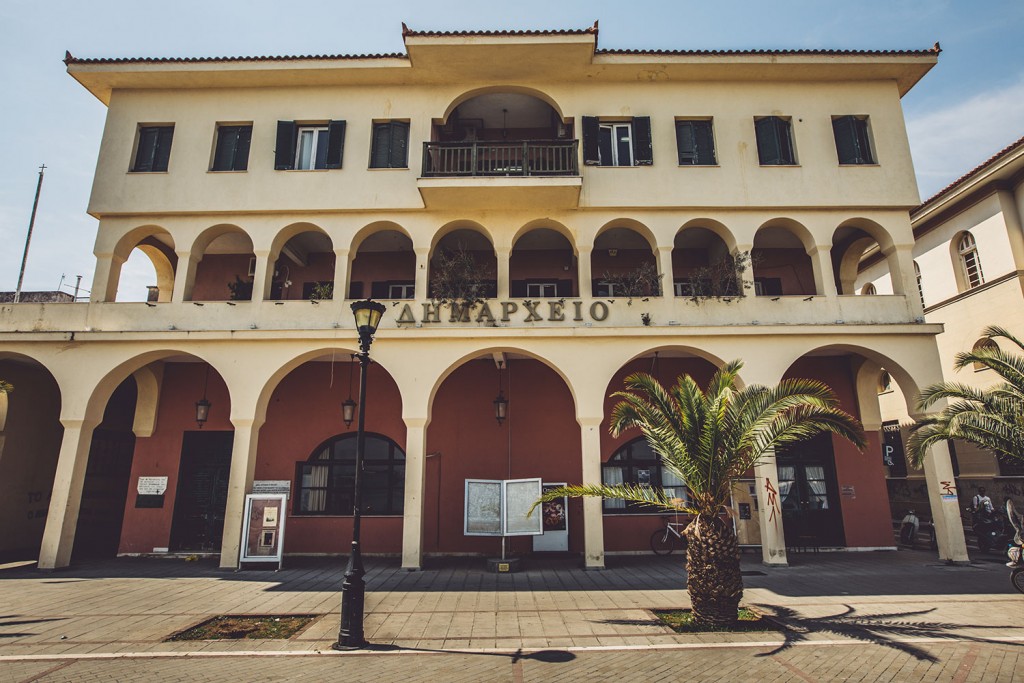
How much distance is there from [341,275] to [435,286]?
2.63 meters

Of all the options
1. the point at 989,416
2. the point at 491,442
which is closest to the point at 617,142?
the point at 491,442

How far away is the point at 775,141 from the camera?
15.2 metres

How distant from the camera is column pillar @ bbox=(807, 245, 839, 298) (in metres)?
14.2

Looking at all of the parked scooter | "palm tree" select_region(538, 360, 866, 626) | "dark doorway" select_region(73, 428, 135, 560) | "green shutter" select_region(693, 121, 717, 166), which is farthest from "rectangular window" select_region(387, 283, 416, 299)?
the parked scooter

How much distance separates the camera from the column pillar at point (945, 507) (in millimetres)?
12914

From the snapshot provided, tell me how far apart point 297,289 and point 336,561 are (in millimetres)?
Answer: 8284

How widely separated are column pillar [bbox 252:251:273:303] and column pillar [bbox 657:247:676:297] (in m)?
10.5

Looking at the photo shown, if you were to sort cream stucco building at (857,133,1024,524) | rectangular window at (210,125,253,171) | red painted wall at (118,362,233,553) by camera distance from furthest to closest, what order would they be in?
cream stucco building at (857,133,1024,524)
red painted wall at (118,362,233,553)
rectangular window at (210,125,253,171)

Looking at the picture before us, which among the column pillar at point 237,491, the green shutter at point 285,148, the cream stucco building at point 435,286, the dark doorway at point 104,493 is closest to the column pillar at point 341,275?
the cream stucco building at point 435,286

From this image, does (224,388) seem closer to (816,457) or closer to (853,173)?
(816,457)

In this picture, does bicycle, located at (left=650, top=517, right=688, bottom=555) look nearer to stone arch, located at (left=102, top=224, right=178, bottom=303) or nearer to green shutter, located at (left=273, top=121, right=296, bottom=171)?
green shutter, located at (left=273, top=121, right=296, bottom=171)

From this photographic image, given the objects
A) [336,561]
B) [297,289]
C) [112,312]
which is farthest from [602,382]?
[112,312]

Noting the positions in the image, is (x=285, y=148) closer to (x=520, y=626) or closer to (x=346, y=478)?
(x=346, y=478)

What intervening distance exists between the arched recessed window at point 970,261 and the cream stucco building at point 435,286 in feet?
17.2
